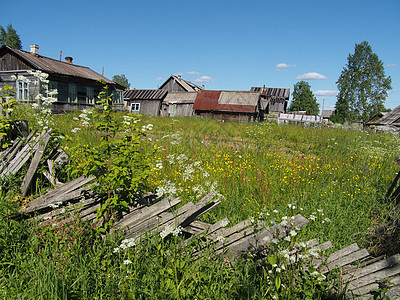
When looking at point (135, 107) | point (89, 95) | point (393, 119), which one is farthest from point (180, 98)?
point (393, 119)

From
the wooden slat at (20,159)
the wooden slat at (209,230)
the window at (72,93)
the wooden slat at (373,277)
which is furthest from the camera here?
the window at (72,93)

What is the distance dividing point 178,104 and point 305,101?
4285 centimetres

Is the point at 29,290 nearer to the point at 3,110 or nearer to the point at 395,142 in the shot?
the point at 3,110

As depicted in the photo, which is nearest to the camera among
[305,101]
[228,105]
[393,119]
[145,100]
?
[393,119]

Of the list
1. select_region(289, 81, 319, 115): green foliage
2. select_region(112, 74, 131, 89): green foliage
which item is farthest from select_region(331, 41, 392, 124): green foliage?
select_region(112, 74, 131, 89): green foliage

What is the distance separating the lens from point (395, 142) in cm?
1010

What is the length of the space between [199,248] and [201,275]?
0.42m

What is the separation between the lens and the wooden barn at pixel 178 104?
30203 mm

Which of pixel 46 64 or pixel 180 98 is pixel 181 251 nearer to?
pixel 46 64

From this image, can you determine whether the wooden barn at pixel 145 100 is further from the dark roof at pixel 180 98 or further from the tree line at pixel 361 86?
the tree line at pixel 361 86

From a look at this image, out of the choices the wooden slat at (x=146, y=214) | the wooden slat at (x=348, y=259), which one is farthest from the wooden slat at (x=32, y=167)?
the wooden slat at (x=348, y=259)

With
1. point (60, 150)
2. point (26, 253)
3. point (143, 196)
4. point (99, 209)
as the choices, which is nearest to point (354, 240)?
point (143, 196)

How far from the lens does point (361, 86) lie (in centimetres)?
4106

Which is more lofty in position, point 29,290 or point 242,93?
point 242,93
